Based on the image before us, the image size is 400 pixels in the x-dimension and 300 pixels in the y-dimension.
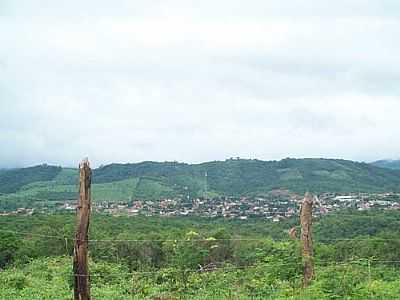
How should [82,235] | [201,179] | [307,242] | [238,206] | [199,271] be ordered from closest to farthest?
[82,235]
[307,242]
[199,271]
[238,206]
[201,179]

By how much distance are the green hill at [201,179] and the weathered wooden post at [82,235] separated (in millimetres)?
70857

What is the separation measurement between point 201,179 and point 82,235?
277 feet

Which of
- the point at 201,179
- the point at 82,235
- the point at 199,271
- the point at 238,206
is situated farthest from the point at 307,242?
the point at 201,179

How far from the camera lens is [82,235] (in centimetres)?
880

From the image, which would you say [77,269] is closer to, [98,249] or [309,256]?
[309,256]

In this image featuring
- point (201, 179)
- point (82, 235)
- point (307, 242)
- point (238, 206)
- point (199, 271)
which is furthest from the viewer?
point (201, 179)

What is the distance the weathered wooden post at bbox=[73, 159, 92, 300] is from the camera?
8711 mm

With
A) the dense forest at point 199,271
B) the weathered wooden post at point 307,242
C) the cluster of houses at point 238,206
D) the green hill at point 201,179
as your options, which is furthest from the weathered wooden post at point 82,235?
the green hill at point 201,179

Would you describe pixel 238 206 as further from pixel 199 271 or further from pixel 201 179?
pixel 199 271

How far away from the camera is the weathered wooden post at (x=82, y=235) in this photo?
8711 millimetres

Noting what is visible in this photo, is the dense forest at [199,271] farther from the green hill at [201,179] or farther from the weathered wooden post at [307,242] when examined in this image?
the green hill at [201,179]

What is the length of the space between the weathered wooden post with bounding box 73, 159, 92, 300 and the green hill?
70.9 m

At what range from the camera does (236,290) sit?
13.8 m

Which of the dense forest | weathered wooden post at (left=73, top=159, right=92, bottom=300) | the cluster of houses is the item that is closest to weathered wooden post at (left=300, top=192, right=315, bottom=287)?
the dense forest
